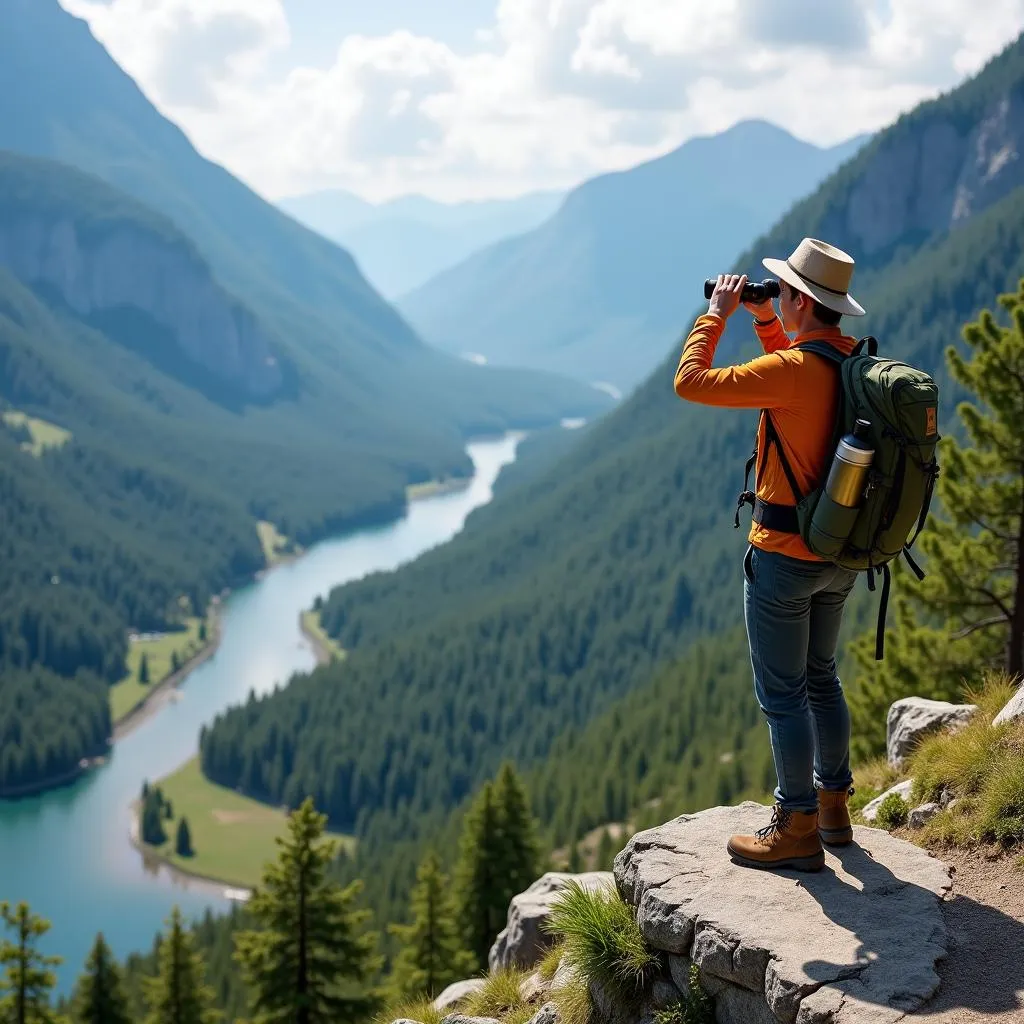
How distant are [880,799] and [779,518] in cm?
459

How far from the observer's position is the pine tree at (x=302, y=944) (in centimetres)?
2595

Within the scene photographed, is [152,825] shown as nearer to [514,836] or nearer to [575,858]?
[575,858]

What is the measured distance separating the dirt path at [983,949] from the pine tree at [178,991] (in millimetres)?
27871

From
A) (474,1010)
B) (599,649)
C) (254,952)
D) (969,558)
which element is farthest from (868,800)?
(599,649)

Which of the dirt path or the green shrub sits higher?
the green shrub

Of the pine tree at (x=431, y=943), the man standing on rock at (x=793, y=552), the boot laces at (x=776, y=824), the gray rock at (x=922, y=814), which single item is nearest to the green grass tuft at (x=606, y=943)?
the man standing on rock at (x=793, y=552)

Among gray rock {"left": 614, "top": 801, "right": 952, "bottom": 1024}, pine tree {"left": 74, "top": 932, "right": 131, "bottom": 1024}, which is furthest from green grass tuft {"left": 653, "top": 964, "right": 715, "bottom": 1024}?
pine tree {"left": 74, "top": 932, "right": 131, "bottom": 1024}

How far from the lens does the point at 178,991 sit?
108 feet

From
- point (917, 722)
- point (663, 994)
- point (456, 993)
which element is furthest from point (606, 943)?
point (917, 722)

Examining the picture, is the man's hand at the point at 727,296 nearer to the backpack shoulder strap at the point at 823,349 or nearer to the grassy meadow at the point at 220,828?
the backpack shoulder strap at the point at 823,349

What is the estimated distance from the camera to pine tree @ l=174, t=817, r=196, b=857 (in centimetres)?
10638

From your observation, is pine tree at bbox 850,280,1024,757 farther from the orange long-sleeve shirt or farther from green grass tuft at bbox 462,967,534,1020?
the orange long-sleeve shirt

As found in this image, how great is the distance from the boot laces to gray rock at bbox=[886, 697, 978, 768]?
4.46 meters

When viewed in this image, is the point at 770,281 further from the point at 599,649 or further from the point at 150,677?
the point at 150,677
